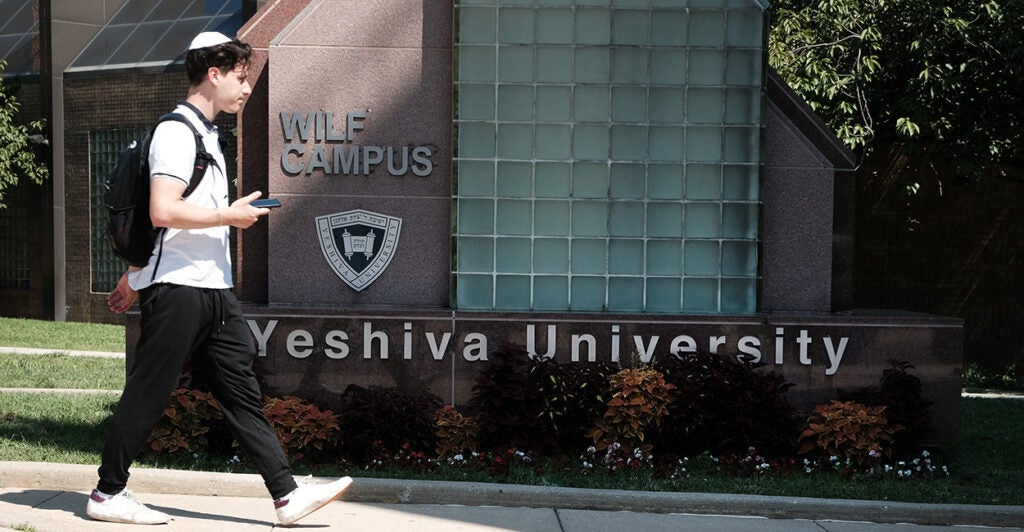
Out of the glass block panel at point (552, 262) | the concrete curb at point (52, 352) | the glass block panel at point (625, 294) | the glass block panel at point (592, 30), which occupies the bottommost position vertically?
the concrete curb at point (52, 352)

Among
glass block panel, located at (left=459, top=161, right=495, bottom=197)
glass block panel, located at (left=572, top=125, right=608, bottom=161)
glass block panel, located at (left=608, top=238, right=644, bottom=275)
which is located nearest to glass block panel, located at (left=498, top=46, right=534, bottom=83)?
glass block panel, located at (left=572, top=125, right=608, bottom=161)

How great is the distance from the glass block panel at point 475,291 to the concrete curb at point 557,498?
6.44ft

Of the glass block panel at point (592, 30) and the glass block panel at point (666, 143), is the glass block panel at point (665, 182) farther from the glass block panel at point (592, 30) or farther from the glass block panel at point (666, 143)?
the glass block panel at point (592, 30)

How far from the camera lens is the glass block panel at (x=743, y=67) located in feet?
27.8

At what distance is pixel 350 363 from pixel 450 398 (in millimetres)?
737

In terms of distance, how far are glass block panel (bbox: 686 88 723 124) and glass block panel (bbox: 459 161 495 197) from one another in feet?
4.85

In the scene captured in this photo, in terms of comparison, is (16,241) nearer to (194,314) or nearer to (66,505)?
(66,505)

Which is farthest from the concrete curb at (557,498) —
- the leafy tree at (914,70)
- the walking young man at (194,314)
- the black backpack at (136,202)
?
the leafy tree at (914,70)

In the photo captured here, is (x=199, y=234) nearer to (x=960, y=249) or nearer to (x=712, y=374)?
(x=712, y=374)

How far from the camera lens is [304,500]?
18.7 ft

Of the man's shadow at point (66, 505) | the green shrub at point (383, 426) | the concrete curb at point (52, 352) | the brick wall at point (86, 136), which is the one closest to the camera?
the man's shadow at point (66, 505)

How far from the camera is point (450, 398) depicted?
822cm

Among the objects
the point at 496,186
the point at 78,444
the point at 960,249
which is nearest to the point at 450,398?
the point at 496,186

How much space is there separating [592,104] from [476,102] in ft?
2.73
